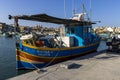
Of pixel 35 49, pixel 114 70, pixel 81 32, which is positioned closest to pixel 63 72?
pixel 114 70

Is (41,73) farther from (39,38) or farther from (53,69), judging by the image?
(39,38)

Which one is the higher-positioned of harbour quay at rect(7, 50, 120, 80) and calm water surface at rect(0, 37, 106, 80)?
harbour quay at rect(7, 50, 120, 80)

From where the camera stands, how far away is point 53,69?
8742 mm

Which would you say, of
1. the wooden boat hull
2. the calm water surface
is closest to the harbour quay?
the wooden boat hull

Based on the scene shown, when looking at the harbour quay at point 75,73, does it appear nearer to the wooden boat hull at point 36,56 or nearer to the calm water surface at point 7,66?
the wooden boat hull at point 36,56

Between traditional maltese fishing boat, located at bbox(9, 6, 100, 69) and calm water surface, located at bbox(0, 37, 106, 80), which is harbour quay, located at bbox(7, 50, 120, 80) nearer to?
traditional maltese fishing boat, located at bbox(9, 6, 100, 69)

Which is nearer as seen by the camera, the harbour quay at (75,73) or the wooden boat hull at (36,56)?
the harbour quay at (75,73)

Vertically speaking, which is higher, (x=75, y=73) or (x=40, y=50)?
(x=40, y=50)

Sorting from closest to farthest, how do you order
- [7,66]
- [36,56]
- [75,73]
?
[75,73], [36,56], [7,66]

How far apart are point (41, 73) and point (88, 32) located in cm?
932

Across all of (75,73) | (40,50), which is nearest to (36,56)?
(40,50)

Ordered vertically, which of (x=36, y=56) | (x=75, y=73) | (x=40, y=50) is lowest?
(x=75, y=73)

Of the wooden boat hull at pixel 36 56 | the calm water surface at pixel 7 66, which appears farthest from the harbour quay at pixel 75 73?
the calm water surface at pixel 7 66

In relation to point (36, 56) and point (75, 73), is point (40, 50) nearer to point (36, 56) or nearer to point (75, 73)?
point (36, 56)
